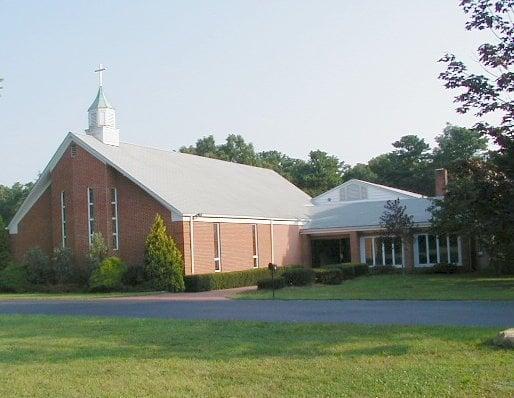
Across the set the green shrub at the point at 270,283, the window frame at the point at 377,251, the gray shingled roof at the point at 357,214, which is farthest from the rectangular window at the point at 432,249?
the green shrub at the point at 270,283

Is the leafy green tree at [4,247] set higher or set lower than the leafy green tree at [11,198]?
lower

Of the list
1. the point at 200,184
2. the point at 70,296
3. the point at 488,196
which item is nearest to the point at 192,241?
the point at 70,296

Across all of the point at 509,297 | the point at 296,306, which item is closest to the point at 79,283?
the point at 296,306

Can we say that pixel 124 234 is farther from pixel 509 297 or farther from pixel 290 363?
pixel 290 363

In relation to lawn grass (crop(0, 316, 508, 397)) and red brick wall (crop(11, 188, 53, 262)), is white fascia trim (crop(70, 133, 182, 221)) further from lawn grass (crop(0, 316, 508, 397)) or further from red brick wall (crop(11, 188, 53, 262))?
lawn grass (crop(0, 316, 508, 397))

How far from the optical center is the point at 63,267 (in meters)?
35.4

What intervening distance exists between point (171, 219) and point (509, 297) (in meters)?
16.8

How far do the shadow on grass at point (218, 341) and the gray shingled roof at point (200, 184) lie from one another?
18.6 metres

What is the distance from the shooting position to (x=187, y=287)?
32438 millimetres

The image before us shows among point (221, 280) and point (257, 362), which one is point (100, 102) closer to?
point (221, 280)

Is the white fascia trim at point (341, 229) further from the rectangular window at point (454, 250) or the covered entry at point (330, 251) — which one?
the rectangular window at point (454, 250)

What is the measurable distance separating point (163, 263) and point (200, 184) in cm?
814

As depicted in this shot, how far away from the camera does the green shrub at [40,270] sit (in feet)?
118

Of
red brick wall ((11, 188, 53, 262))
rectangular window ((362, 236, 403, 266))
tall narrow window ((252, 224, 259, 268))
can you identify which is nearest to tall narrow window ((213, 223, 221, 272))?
tall narrow window ((252, 224, 259, 268))
